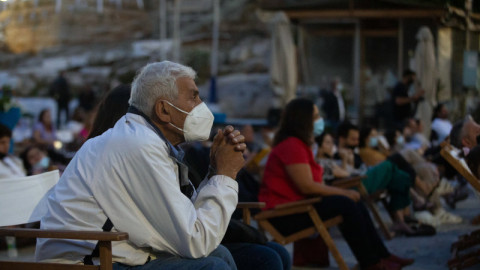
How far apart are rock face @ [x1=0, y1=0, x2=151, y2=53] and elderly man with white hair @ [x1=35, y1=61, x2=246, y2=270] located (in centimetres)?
3554

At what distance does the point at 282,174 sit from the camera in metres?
5.73

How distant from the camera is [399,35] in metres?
18.2

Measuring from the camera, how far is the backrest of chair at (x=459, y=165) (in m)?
5.10

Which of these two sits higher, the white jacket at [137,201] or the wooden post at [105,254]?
the white jacket at [137,201]

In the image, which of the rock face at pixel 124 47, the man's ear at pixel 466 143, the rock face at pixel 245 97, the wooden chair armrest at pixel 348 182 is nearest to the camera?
the man's ear at pixel 466 143

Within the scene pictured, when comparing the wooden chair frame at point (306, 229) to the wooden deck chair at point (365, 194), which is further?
the wooden deck chair at point (365, 194)

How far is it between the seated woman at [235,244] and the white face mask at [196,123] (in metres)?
0.65

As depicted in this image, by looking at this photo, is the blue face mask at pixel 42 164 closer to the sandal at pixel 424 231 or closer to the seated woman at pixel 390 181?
the seated woman at pixel 390 181

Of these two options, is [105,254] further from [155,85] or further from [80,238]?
[155,85]

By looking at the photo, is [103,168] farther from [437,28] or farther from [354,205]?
[437,28]

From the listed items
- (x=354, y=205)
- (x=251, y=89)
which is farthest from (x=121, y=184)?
(x=251, y=89)

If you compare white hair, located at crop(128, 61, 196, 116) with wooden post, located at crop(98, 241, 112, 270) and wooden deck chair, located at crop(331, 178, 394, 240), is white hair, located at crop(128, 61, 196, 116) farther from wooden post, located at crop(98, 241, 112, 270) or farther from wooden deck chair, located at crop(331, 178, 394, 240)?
wooden deck chair, located at crop(331, 178, 394, 240)

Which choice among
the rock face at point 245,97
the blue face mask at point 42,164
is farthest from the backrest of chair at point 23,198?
the rock face at point 245,97

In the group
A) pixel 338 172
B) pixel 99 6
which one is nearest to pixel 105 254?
pixel 338 172
